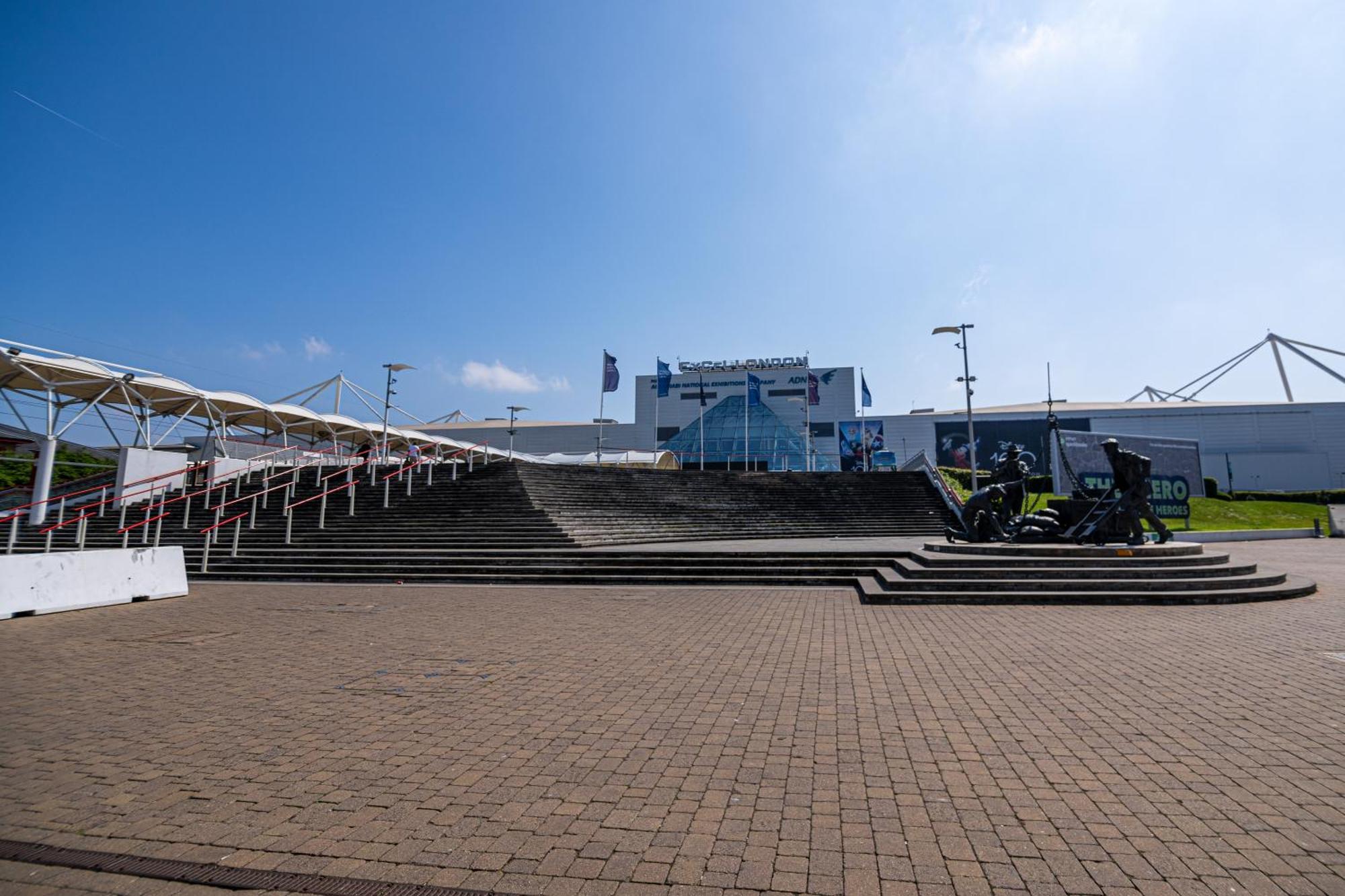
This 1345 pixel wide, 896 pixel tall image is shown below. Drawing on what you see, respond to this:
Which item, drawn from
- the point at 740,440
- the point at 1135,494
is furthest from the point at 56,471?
the point at 740,440

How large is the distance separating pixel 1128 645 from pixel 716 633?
13.8 ft

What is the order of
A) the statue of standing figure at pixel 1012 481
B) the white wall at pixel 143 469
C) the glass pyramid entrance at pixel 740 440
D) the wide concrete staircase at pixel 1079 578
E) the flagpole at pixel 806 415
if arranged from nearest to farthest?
the wide concrete staircase at pixel 1079 578 → the statue of standing figure at pixel 1012 481 → the white wall at pixel 143 469 → the flagpole at pixel 806 415 → the glass pyramid entrance at pixel 740 440

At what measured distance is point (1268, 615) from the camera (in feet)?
27.2

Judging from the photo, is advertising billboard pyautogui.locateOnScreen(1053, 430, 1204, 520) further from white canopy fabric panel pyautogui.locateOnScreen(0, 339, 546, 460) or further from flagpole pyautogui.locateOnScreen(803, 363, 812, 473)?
white canopy fabric panel pyautogui.locateOnScreen(0, 339, 546, 460)

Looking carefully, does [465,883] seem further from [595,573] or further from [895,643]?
[595,573]

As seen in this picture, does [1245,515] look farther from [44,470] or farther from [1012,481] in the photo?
[44,470]

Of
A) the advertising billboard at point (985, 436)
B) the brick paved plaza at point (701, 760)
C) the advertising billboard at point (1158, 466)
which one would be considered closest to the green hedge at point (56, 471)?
the brick paved plaza at point (701, 760)

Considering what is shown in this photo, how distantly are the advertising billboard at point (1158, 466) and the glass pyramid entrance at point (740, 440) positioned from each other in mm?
33630

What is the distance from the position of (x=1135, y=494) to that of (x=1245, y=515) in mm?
25857

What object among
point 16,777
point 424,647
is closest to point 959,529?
point 424,647

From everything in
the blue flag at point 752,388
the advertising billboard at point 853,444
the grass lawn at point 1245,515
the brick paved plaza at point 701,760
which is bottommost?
the brick paved plaza at point 701,760

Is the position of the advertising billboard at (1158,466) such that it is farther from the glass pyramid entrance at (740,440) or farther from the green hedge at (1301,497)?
the glass pyramid entrance at (740,440)

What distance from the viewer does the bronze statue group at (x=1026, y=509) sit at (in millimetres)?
11805

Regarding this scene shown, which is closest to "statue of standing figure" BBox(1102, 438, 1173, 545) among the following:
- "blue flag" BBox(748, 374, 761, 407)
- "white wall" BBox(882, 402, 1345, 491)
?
"blue flag" BBox(748, 374, 761, 407)
